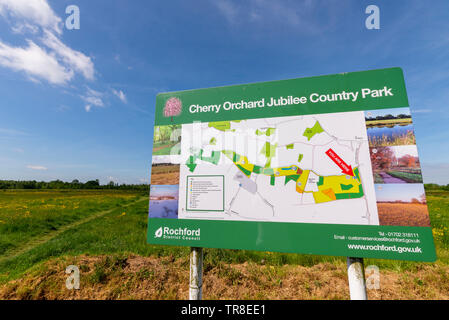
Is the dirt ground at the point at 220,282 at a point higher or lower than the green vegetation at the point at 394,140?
lower

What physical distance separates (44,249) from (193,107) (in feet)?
28.1

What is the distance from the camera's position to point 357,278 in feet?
8.93

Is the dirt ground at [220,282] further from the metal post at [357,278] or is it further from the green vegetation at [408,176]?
the green vegetation at [408,176]

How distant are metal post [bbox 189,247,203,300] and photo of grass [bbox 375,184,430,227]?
9.91 feet

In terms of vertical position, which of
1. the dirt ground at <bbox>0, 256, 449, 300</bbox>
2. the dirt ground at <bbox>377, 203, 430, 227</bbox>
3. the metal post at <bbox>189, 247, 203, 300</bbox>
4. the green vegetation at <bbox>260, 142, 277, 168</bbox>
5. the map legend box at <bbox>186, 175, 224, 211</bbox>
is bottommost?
the dirt ground at <bbox>0, 256, 449, 300</bbox>

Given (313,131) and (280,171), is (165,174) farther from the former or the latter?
(313,131)

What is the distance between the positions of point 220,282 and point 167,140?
152 inches

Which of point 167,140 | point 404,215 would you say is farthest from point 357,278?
point 167,140

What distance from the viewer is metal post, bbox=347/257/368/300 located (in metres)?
2.72

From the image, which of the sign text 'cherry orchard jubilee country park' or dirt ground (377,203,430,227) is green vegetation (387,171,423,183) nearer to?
the sign text 'cherry orchard jubilee country park'

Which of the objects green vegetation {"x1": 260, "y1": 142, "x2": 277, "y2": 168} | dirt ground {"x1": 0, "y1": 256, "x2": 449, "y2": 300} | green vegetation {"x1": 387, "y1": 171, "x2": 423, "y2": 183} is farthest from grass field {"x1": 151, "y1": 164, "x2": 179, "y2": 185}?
green vegetation {"x1": 387, "y1": 171, "x2": 423, "y2": 183}

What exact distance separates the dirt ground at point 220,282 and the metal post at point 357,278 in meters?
1.44

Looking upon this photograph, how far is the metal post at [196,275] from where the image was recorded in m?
3.26

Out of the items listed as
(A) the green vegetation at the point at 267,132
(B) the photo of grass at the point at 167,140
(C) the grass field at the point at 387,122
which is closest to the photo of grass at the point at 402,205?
(C) the grass field at the point at 387,122
